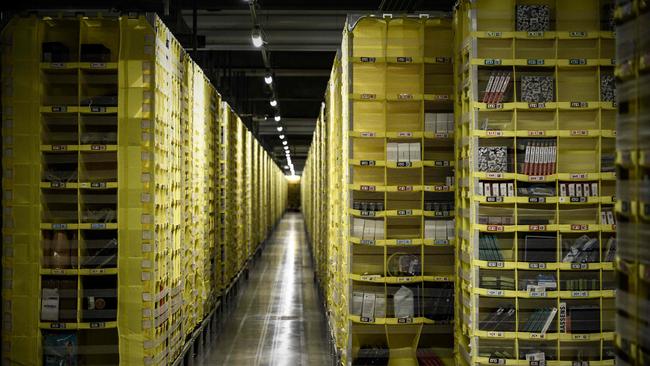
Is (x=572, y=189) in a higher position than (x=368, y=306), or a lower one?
higher

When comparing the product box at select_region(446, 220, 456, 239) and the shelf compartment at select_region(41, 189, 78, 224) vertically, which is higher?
the shelf compartment at select_region(41, 189, 78, 224)

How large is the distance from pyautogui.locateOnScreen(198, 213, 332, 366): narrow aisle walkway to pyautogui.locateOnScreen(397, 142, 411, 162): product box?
14.9 feet

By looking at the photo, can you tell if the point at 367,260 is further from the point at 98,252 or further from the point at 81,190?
the point at 81,190

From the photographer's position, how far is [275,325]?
14.6 metres

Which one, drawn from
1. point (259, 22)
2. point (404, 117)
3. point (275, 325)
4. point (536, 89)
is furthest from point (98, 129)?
point (275, 325)

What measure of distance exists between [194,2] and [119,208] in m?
6.48

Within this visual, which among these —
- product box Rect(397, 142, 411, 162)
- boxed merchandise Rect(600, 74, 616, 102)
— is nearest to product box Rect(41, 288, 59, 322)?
product box Rect(397, 142, 411, 162)

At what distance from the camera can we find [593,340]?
22.9 ft

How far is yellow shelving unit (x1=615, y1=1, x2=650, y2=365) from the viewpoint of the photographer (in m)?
3.43

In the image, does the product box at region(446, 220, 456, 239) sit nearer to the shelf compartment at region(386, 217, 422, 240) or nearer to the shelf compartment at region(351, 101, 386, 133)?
the shelf compartment at region(386, 217, 422, 240)

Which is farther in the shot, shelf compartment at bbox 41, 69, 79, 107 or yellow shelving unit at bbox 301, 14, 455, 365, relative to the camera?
yellow shelving unit at bbox 301, 14, 455, 365

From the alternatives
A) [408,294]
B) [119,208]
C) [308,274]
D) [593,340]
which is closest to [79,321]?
[119,208]

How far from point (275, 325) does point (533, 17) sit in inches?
369

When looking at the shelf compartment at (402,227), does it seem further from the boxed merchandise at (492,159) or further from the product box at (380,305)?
the boxed merchandise at (492,159)
